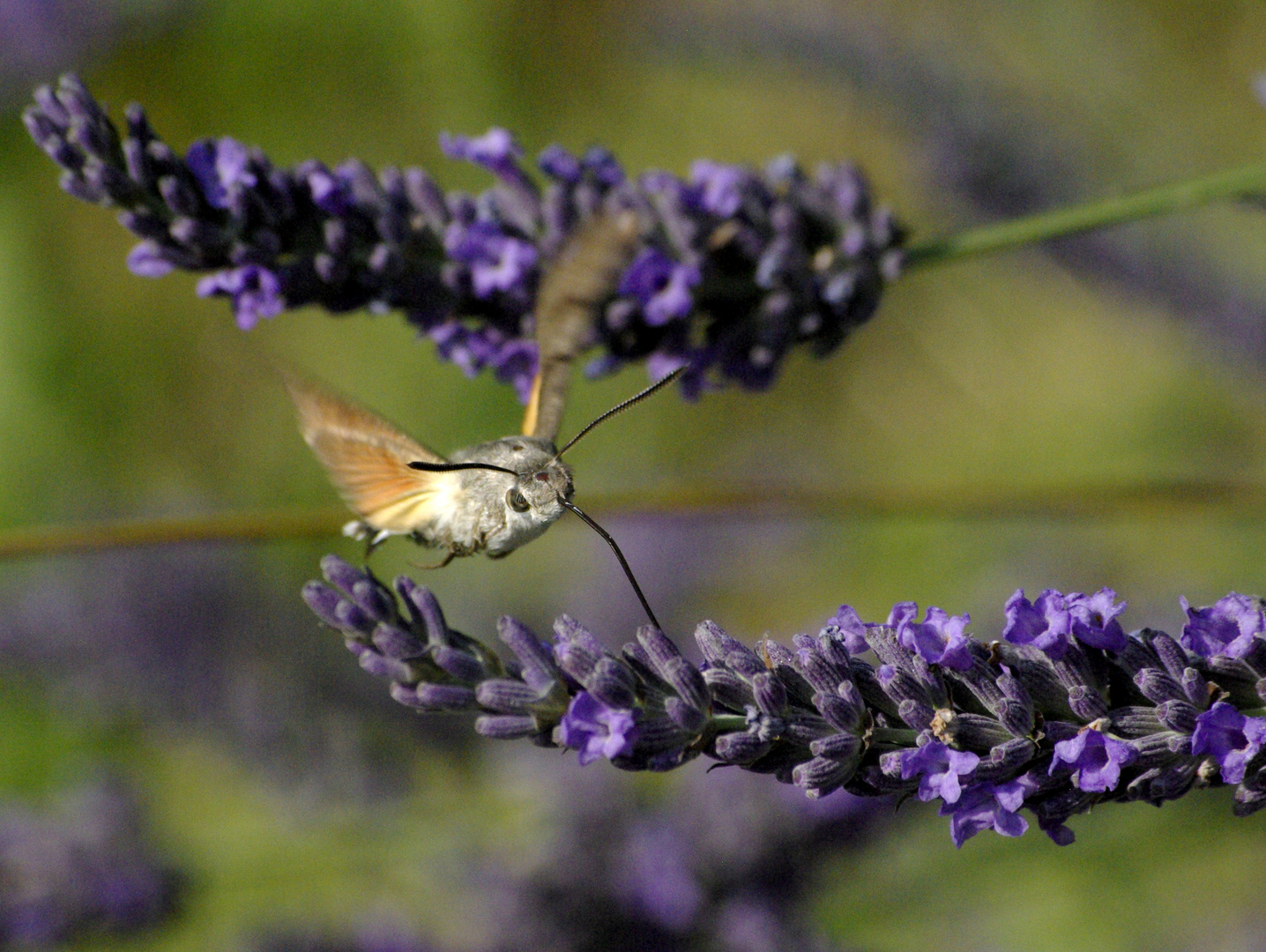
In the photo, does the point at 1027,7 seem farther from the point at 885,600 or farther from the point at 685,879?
the point at 685,879

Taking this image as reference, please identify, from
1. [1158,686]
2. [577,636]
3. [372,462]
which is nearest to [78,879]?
[372,462]

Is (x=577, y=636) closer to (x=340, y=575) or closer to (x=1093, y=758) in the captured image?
(x=340, y=575)

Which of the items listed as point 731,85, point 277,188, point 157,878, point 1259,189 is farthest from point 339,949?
point 731,85

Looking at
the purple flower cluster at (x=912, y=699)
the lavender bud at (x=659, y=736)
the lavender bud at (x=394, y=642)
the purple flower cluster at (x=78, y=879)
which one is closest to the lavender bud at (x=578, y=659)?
the purple flower cluster at (x=912, y=699)

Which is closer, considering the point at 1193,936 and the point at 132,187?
the point at 132,187

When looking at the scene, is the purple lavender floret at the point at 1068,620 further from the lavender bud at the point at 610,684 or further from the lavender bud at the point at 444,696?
the lavender bud at the point at 444,696
